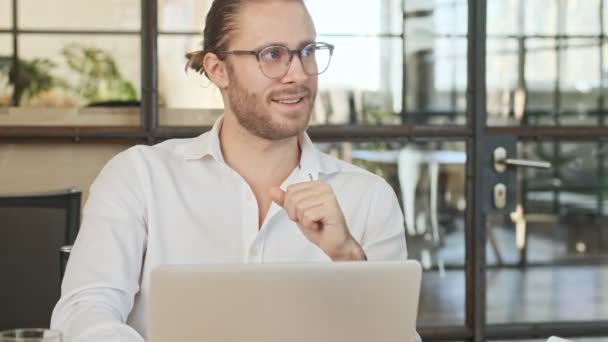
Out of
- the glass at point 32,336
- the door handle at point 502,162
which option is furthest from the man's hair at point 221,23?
the door handle at point 502,162

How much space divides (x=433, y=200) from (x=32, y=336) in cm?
318

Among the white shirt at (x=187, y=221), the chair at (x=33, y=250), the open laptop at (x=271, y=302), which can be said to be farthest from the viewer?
the chair at (x=33, y=250)

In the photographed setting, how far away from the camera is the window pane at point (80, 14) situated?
12.9ft

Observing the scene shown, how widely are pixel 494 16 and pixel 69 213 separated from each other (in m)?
2.36

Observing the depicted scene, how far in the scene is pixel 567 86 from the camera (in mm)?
4637

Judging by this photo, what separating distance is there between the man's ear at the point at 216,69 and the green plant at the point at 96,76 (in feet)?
6.05

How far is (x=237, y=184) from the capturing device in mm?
2076

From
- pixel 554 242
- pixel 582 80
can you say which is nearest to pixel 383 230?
pixel 582 80

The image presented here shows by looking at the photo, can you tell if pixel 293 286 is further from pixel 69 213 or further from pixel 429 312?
pixel 429 312

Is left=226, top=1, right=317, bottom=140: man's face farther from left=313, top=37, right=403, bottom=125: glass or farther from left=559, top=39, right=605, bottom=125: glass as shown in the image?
left=559, top=39, right=605, bottom=125: glass

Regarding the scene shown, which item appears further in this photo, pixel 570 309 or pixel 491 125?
pixel 570 309

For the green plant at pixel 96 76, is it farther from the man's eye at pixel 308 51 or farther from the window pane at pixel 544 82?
the man's eye at pixel 308 51

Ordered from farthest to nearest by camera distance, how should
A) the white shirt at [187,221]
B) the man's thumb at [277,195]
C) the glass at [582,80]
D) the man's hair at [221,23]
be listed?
the glass at [582,80] → the man's hair at [221,23] → the white shirt at [187,221] → the man's thumb at [277,195]

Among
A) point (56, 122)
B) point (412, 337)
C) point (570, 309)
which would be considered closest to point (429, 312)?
point (570, 309)
